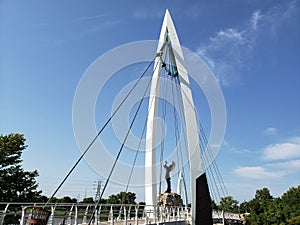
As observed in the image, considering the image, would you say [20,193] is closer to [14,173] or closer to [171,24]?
[14,173]

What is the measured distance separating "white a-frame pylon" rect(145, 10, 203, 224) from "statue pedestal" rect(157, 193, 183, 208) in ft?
4.46

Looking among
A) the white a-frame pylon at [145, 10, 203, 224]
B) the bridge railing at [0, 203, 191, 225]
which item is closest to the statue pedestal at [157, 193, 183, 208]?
the white a-frame pylon at [145, 10, 203, 224]

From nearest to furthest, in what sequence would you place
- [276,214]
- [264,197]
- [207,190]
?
[207,190]
[276,214]
[264,197]

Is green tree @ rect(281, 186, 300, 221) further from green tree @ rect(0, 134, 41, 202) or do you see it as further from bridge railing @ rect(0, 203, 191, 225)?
green tree @ rect(0, 134, 41, 202)

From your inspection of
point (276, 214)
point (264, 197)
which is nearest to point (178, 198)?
point (276, 214)

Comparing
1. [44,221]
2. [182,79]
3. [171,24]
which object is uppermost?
[171,24]

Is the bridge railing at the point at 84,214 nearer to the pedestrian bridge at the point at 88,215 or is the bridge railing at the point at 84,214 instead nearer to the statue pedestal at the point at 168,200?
the pedestrian bridge at the point at 88,215

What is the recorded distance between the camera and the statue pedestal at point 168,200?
19.1 meters

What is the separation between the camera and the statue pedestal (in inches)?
752

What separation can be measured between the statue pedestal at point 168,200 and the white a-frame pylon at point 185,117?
136 cm

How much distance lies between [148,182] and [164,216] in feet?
Result: 13.4

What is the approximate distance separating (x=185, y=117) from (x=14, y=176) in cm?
1267

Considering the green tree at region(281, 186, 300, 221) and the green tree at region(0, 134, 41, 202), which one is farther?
the green tree at region(281, 186, 300, 221)

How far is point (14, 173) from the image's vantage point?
19.0 m
